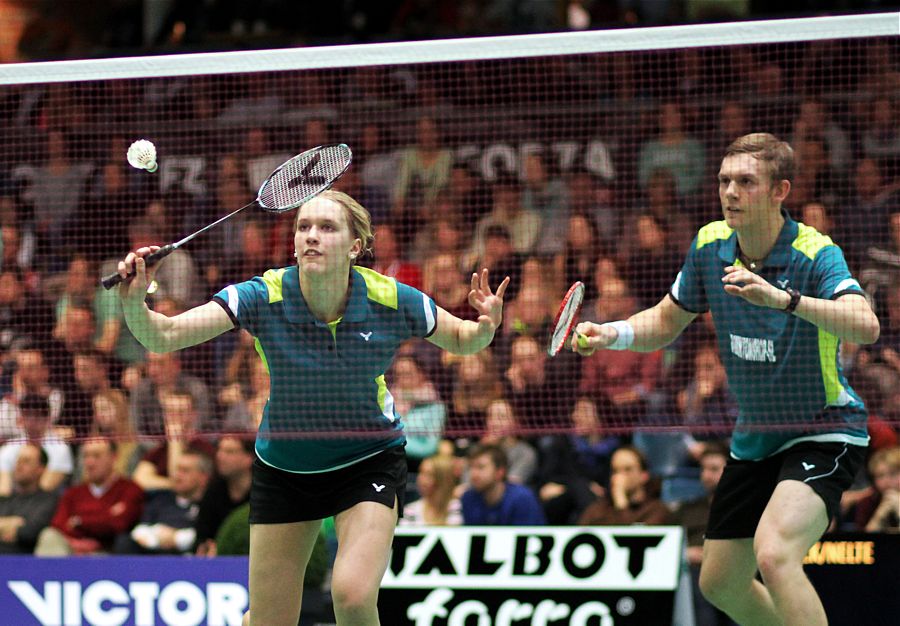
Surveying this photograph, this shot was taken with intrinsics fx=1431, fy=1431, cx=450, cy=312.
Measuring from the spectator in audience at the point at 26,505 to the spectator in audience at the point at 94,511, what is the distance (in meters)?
0.08

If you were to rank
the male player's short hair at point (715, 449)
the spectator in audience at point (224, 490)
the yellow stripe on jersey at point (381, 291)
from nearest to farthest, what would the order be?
1. the yellow stripe on jersey at point (381, 291)
2. the male player's short hair at point (715, 449)
3. the spectator in audience at point (224, 490)

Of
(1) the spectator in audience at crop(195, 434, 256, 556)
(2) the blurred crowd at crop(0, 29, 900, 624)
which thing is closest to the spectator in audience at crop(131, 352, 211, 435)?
(2) the blurred crowd at crop(0, 29, 900, 624)

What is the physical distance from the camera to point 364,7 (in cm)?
1351

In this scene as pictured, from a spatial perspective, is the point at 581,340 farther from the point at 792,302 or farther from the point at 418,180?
the point at 418,180

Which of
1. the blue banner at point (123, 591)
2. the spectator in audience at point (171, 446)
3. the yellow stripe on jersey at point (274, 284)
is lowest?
the blue banner at point (123, 591)

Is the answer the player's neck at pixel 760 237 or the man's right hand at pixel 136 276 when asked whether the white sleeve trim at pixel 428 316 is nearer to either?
the man's right hand at pixel 136 276

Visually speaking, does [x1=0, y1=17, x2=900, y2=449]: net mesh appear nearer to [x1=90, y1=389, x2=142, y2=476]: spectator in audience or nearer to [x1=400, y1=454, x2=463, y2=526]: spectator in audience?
[x1=90, y1=389, x2=142, y2=476]: spectator in audience

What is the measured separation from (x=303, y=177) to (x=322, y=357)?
36.8 inches

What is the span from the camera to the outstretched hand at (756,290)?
5.46 metres

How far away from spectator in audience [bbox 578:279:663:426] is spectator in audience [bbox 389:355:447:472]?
0.96 m

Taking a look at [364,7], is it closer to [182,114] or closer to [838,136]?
[182,114]

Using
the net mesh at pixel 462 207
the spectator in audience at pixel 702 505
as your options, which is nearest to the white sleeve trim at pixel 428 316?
the net mesh at pixel 462 207

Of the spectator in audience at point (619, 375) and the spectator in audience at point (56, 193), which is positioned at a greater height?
the spectator in audience at point (56, 193)

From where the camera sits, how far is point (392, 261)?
942cm
